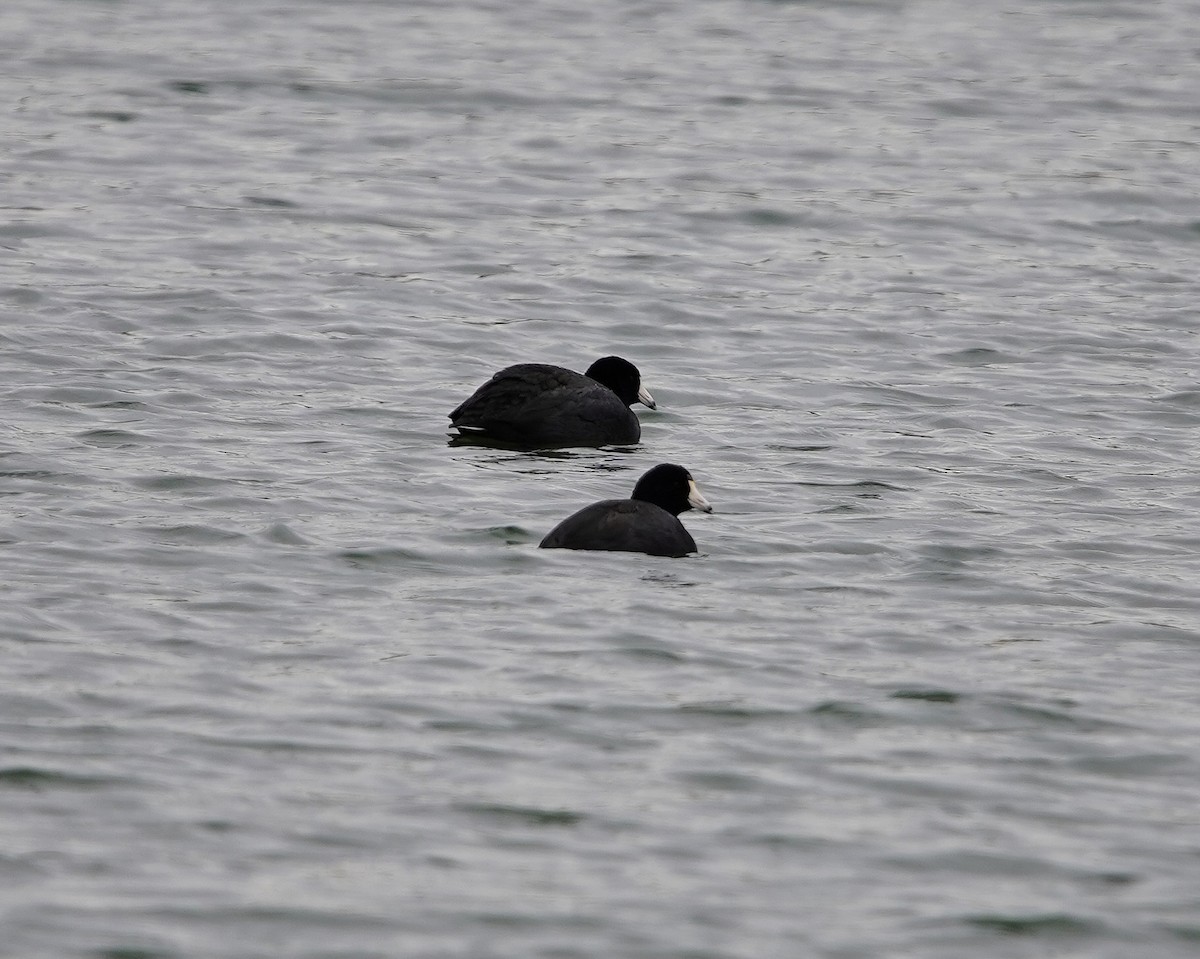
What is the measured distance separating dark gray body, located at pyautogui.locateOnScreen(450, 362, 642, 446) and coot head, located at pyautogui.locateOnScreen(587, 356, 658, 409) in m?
0.47

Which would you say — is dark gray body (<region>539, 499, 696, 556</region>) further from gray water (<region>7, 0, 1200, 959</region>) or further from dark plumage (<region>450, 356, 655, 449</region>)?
dark plumage (<region>450, 356, 655, 449</region>)

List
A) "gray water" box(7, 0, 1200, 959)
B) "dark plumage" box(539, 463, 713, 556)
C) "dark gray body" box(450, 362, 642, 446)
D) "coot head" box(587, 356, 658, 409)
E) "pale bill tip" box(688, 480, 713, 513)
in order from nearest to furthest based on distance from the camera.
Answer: "gray water" box(7, 0, 1200, 959)
"dark plumage" box(539, 463, 713, 556)
"pale bill tip" box(688, 480, 713, 513)
"dark gray body" box(450, 362, 642, 446)
"coot head" box(587, 356, 658, 409)

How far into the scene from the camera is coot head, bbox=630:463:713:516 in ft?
39.3

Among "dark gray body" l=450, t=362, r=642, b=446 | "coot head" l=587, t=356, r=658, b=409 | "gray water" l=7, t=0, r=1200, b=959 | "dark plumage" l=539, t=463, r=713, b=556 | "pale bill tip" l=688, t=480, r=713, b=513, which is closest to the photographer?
"gray water" l=7, t=0, r=1200, b=959

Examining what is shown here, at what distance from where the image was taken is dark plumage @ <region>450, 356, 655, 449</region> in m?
14.1

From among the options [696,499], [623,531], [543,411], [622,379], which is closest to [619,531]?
[623,531]

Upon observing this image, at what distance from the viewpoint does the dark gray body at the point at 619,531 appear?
1128 cm

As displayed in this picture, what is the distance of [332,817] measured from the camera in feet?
26.3

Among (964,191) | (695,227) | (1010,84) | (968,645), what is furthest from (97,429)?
(1010,84)

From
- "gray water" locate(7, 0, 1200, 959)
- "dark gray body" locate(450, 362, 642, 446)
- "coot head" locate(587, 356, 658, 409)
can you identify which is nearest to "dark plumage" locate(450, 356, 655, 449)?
"dark gray body" locate(450, 362, 642, 446)

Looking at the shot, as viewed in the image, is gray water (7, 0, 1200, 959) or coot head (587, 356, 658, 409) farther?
coot head (587, 356, 658, 409)

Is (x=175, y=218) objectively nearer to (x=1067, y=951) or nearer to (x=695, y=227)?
(x=695, y=227)

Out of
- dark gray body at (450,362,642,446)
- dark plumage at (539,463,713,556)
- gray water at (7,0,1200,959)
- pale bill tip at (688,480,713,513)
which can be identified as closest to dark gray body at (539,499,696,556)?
dark plumage at (539,463,713,556)

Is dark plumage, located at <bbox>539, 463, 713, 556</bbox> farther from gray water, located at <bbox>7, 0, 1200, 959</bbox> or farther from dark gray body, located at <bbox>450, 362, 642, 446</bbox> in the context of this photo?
dark gray body, located at <bbox>450, 362, 642, 446</bbox>
